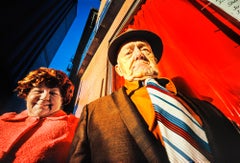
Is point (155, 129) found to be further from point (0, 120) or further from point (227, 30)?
point (0, 120)

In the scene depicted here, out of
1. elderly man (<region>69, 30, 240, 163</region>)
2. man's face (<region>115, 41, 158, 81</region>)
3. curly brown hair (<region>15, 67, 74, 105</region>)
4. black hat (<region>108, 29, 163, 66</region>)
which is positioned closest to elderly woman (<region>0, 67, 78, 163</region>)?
curly brown hair (<region>15, 67, 74, 105</region>)

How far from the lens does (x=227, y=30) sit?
145 cm

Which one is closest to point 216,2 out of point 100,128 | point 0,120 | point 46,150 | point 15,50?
point 100,128

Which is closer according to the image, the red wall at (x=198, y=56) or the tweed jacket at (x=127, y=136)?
the tweed jacket at (x=127, y=136)

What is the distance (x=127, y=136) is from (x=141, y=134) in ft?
0.44

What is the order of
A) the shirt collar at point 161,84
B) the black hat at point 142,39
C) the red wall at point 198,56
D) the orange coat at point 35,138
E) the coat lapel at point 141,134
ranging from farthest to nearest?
1. the black hat at point 142,39
2. the shirt collar at point 161,84
3. the orange coat at point 35,138
4. the red wall at point 198,56
5. the coat lapel at point 141,134

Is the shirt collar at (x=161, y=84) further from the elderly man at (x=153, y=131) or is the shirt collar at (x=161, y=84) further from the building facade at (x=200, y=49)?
the building facade at (x=200, y=49)

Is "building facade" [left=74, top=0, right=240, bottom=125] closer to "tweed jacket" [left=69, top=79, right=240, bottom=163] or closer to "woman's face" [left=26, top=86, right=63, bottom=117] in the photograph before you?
"tweed jacket" [left=69, top=79, right=240, bottom=163]

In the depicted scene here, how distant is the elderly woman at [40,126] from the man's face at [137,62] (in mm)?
853

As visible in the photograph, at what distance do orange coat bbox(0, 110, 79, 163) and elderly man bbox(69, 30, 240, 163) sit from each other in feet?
1.10

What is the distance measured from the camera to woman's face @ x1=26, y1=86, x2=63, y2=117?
179 cm

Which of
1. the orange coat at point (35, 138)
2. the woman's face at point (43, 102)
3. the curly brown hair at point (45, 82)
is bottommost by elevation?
the orange coat at point (35, 138)

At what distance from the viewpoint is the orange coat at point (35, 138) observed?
142 cm

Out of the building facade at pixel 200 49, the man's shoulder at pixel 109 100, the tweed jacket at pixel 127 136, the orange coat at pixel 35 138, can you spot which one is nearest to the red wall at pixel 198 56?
the building facade at pixel 200 49
